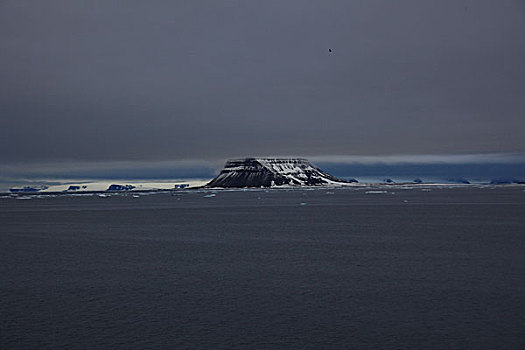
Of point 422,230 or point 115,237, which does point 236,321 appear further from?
point 422,230

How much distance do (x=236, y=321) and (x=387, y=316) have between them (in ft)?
14.0

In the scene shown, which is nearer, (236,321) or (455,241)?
(236,321)

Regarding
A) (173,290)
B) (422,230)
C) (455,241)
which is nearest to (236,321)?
(173,290)

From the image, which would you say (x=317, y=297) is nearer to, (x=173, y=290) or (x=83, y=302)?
(x=173, y=290)

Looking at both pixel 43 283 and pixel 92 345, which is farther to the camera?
pixel 43 283

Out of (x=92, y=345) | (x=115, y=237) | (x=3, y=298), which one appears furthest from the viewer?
(x=115, y=237)

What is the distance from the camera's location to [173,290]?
18.8 m

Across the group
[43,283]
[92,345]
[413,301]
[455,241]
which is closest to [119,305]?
[92,345]

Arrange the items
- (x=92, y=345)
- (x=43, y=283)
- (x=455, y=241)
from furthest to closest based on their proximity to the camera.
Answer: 1. (x=455, y=241)
2. (x=43, y=283)
3. (x=92, y=345)

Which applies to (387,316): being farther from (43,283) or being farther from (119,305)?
(43,283)

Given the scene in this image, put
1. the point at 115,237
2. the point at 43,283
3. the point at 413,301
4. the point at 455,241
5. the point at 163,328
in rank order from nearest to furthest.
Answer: the point at 163,328 < the point at 413,301 < the point at 43,283 < the point at 455,241 < the point at 115,237

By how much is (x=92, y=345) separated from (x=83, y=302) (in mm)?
4735

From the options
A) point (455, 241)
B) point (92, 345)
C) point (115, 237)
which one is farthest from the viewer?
point (115, 237)

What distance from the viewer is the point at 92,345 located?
41.2 feet
